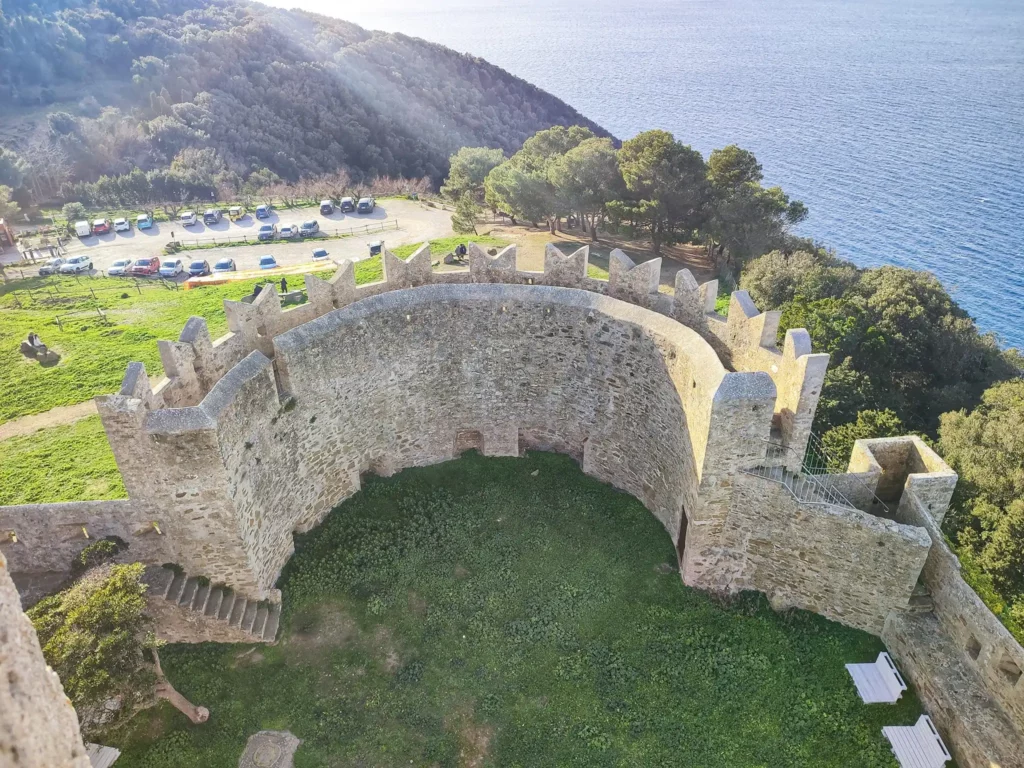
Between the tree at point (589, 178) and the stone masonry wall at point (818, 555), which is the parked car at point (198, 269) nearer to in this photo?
the tree at point (589, 178)

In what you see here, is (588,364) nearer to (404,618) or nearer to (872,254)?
(404,618)

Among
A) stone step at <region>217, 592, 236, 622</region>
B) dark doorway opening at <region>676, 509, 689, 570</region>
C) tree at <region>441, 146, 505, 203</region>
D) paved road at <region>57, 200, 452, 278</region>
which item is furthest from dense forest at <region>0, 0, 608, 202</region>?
dark doorway opening at <region>676, 509, 689, 570</region>

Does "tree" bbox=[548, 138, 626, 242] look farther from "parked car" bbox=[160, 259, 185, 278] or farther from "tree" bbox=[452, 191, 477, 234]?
"parked car" bbox=[160, 259, 185, 278]

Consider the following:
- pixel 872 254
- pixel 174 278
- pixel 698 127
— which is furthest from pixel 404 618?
pixel 698 127

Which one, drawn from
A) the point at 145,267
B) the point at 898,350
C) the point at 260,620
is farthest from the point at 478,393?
the point at 145,267

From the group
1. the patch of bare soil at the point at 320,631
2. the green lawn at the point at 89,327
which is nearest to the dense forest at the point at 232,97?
the green lawn at the point at 89,327
